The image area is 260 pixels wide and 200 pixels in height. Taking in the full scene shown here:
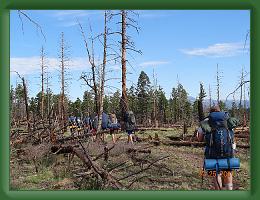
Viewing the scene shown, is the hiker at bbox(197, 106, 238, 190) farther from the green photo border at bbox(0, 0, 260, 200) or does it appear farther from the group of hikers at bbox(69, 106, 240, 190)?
the green photo border at bbox(0, 0, 260, 200)

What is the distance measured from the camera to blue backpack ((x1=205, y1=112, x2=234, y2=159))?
5.41 metres

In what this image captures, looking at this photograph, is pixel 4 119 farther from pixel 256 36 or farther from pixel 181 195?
pixel 256 36

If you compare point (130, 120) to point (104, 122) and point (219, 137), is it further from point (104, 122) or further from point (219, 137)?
point (219, 137)

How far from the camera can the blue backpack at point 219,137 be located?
213 inches

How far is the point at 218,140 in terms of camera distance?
549 cm

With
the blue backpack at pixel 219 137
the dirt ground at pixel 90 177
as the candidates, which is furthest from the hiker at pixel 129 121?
the blue backpack at pixel 219 137

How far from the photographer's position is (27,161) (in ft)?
27.9

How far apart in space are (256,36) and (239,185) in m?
4.44

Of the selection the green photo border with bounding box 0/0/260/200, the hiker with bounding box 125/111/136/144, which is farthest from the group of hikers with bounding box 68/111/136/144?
the green photo border with bounding box 0/0/260/200
